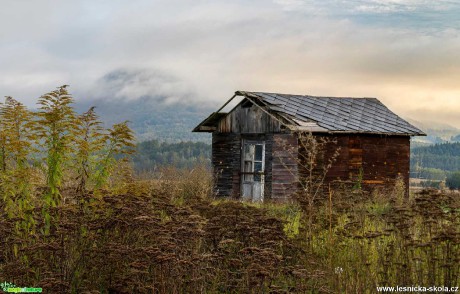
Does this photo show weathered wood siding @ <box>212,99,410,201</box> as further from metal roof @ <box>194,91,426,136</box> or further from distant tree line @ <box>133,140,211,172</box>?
distant tree line @ <box>133,140,211,172</box>

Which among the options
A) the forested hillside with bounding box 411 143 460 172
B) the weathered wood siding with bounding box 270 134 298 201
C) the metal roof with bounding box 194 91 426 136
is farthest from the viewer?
the forested hillside with bounding box 411 143 460 172

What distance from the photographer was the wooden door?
23188 millimetres

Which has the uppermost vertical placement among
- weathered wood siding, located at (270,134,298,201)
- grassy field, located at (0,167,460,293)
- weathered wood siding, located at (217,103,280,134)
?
weathered wood siding, located at (217,103,280,134)

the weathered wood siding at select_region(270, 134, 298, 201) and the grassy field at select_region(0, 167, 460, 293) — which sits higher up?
the weathered wood siding at select_region(270, 134, 298, 201)

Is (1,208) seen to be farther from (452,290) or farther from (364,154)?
(364,154)

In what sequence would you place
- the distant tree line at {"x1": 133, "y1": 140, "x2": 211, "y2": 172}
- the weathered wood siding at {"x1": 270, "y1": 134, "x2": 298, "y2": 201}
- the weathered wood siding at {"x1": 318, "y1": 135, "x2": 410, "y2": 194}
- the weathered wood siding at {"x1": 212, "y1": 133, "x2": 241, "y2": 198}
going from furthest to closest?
1. the distant tree line at {"x1": 133, "y1": 140, "x2": 211, "y2": 172}
2. the weathered wood siding at {"x1": 212, "y1": 133, "x2": 241, "y2": 198}
3. the weathered wood siding at {"x1": 318, "y1": 135, "x2": 410, "y2": 194}
4. the weathered wood siding at {"x1": 270, "y1": 134, "x2": 298, "y2": 201}

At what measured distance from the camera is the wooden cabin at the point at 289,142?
72.8 feet

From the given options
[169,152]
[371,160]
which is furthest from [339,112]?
[169,152]

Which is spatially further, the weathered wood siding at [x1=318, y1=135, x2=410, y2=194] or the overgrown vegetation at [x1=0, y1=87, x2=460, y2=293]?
the weathered wood siding at [x1=318, y1=135, x2=410, y2=194]

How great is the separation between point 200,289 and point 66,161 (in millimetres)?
3390

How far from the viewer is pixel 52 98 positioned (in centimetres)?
997

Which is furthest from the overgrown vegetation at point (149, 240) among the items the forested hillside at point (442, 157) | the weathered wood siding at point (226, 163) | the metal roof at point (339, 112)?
the forested hillside at point (442, 157)

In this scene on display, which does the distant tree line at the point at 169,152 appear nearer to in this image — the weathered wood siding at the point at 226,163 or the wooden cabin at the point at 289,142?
the weathered wood siding at the point at 226,163

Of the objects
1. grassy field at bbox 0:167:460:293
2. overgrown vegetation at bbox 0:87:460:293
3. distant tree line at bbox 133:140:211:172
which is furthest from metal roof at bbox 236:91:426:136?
distant tree line at bbox 133:140:211:172
